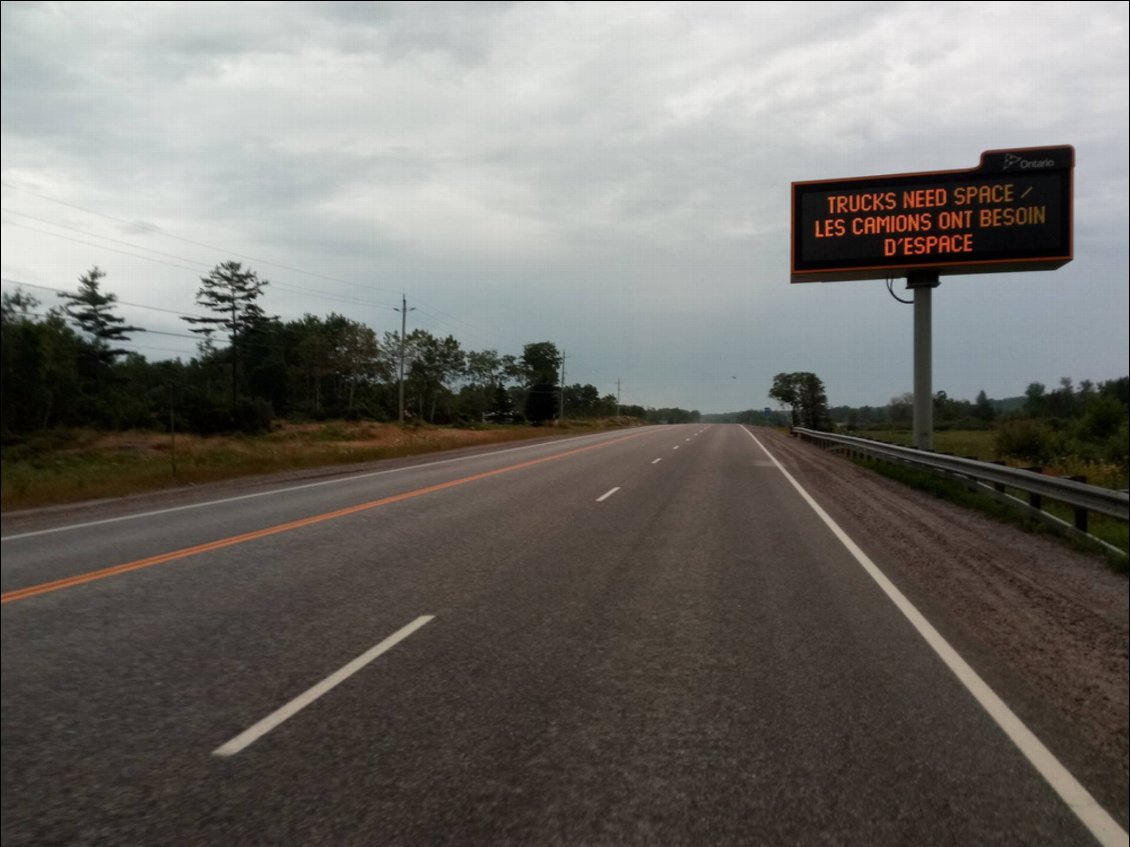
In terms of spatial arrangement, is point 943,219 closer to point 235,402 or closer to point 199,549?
point 199,549

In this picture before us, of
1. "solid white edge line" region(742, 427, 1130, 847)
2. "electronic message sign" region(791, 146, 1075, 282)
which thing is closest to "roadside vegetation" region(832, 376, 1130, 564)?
"electronic message sign" region(791, 146, 1075, 282)

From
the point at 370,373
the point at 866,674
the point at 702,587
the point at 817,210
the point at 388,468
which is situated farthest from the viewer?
the point at 370,373

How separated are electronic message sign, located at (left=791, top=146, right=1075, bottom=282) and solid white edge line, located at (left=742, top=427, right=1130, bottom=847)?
51.8 ft

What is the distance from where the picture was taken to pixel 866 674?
4.73 metres

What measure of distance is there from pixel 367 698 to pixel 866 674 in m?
3.07

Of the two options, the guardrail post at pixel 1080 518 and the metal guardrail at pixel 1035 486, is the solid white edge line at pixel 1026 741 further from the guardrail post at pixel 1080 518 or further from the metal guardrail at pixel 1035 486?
the guardrail post at pixel 1080 518

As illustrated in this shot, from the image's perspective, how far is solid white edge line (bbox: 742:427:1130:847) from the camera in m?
3.04

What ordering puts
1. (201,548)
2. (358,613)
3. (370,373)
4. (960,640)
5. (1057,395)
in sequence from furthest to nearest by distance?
(370,373) → (1057,395) → (201,548) → (358,613) → (960,640)

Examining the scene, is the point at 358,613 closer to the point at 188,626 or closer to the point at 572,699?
the point at 188,626

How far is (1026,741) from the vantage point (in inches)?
148

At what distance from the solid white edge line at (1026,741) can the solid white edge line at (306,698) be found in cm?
374

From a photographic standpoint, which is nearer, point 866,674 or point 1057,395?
point 866,674

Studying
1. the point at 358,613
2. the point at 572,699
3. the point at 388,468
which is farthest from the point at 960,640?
the point at 388,468

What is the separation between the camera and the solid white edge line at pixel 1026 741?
304 centimetres
